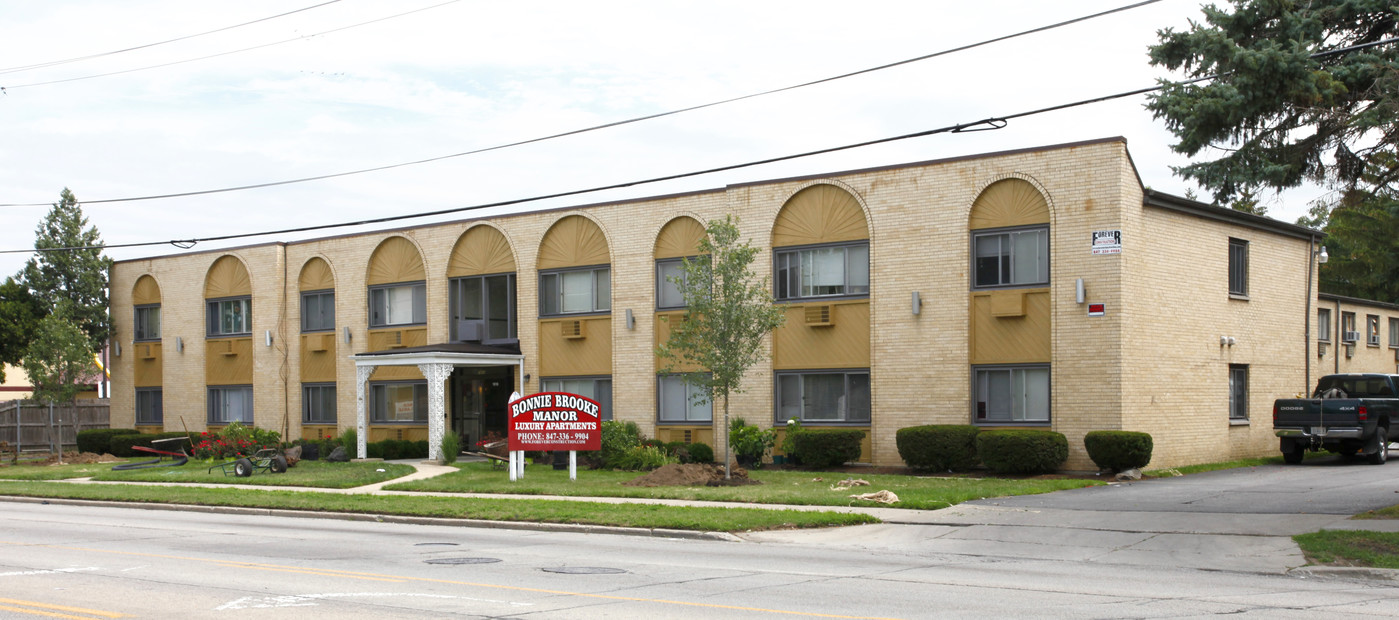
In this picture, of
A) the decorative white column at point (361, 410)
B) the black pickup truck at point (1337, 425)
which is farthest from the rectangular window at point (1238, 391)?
the decorative white column at point (361, 410)

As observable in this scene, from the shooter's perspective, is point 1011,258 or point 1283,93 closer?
point 1283,93

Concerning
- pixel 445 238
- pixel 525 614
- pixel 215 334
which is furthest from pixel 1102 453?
pixel 215 334

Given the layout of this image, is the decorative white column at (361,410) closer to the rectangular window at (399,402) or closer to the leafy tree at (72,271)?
the rectangular window at (399,402)

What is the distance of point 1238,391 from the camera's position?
96.5 feet

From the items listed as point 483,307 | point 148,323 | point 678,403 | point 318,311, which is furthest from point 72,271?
point 678,403

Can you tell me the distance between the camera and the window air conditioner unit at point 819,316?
28891mm

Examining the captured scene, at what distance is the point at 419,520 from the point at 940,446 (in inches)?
455

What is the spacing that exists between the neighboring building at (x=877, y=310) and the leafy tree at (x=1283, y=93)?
22.5 feet

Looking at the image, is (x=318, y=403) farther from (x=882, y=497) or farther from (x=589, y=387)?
(x=882, y=497)

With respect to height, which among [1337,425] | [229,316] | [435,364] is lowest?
[1337,425]

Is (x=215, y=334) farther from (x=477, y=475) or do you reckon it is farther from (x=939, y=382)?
(x=939, y=382)

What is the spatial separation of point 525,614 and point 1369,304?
35.4 m

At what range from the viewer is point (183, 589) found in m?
11.7

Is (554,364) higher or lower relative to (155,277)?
lower
